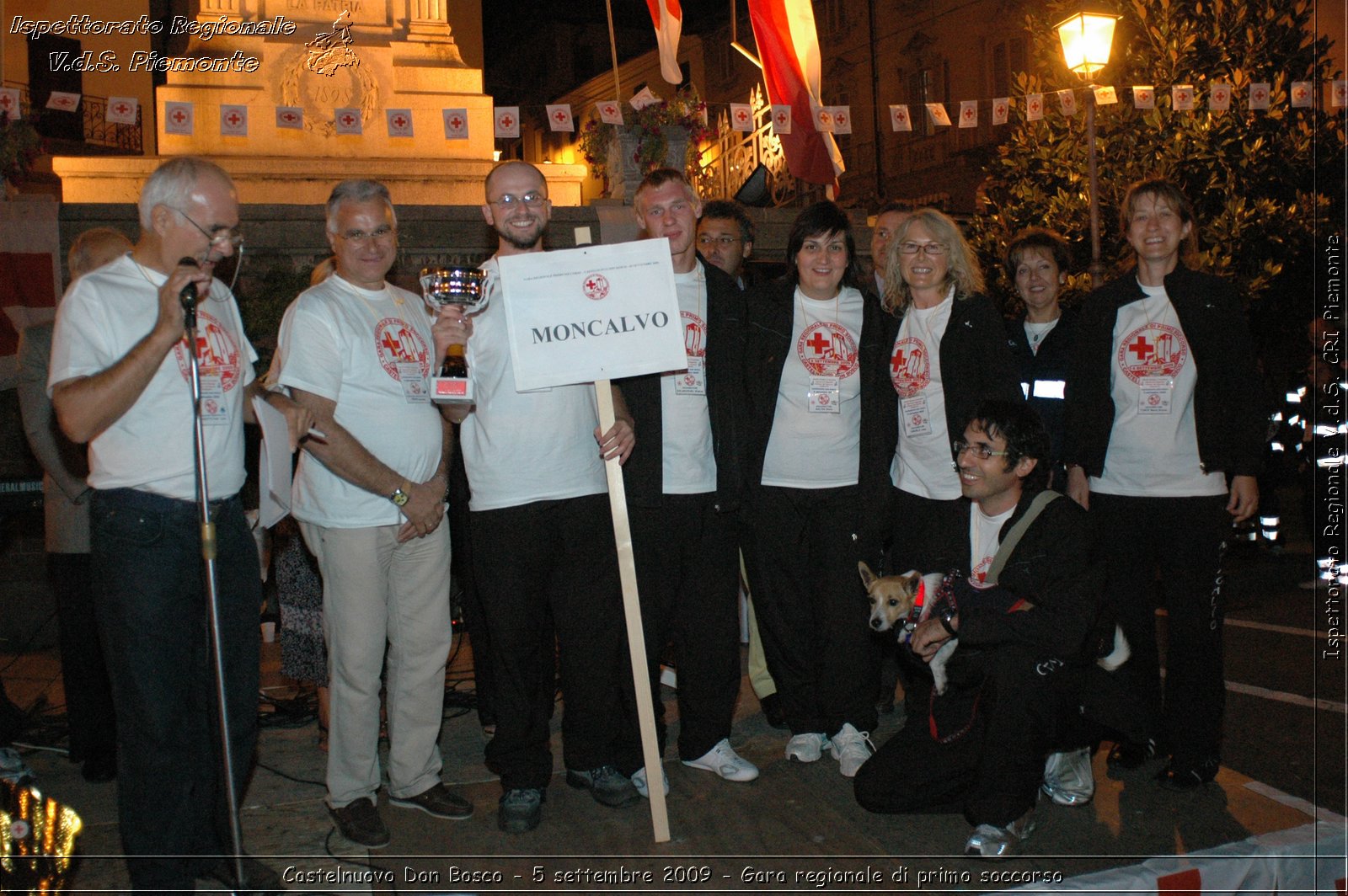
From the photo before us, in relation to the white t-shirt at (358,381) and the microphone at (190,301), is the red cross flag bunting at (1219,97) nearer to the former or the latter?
the white t-shirt at (358,381)

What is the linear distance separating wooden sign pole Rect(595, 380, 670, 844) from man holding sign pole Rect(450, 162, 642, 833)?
87mm

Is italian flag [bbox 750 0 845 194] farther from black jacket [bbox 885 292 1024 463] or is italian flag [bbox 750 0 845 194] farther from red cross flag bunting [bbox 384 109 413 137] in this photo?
black jacket [bbox 885 292 1024 463]

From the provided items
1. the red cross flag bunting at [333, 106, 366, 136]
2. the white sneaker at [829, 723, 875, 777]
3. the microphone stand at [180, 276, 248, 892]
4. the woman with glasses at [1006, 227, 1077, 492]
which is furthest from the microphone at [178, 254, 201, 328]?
the red cross flag bunting at [333, 106, 366, 136]

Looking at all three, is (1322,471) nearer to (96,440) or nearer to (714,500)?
(714,500)

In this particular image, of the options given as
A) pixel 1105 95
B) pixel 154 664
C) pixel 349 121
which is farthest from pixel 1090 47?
pixel 154 664

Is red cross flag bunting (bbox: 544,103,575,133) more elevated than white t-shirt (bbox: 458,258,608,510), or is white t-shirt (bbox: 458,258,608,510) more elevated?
red cross flag bunting (bbox: 544,103,575,133)

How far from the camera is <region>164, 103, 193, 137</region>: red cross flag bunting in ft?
31.5

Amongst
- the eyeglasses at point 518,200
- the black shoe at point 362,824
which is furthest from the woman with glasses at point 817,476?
the black shoe at point 362,824

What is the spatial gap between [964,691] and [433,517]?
2.03 meters

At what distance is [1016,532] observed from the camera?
153 inches

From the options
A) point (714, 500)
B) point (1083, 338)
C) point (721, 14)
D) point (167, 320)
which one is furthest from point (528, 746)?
point (721, 14)

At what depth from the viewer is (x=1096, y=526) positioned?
443 centimetres

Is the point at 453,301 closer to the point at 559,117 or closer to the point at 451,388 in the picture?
the point at 451,388

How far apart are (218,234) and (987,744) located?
2.98 m
